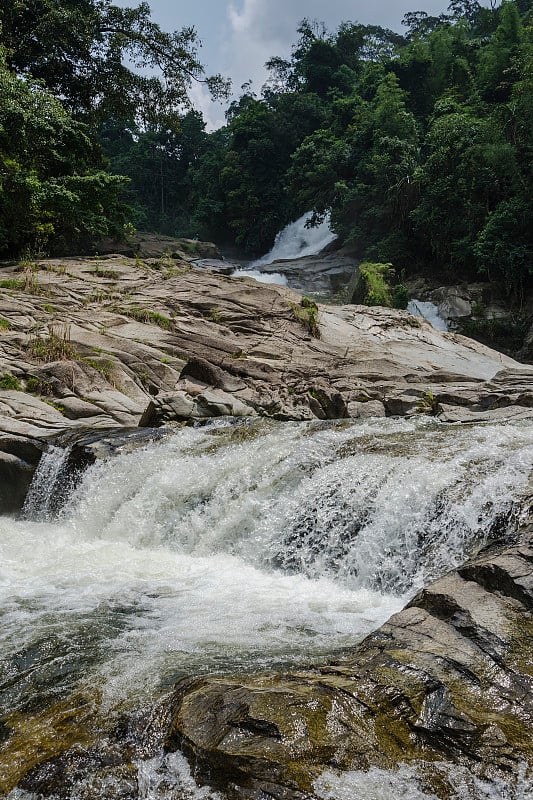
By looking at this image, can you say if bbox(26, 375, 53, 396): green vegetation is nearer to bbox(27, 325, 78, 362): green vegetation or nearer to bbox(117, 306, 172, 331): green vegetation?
bbox(27, 325, 78, 362): green vegetation

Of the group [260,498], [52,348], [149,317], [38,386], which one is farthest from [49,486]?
[149,317]

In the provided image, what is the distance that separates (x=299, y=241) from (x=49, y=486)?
2728cm

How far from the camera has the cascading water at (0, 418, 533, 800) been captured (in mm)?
3822

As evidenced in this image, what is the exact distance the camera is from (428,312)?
2183 centimetres

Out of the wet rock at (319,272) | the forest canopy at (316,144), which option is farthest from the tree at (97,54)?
the wet rock at (319,272)

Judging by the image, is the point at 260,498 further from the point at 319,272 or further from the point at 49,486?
the point at 319,272

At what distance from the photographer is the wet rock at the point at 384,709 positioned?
2547 millimetres

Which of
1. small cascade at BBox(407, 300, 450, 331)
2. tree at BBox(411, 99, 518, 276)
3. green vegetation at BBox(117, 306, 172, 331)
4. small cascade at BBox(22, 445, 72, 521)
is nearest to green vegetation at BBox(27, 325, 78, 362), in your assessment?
green vegetation at BBox(117, 306, 172, 331)

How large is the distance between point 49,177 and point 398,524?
15517 millimetres

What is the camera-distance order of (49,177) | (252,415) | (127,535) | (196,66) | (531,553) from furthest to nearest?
(196,66) < (49,177) < (252,415) < (127,535) < (531,553)

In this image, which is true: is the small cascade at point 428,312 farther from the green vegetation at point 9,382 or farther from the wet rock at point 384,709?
the wet rock at point 384,709

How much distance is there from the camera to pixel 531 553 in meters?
4.16

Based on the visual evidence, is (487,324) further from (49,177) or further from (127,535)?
(127,535)

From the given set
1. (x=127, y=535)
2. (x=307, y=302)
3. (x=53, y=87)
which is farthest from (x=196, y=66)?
(x=127, y=535)
